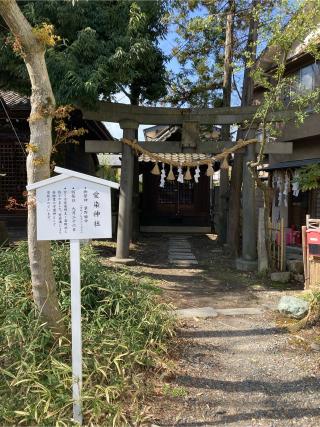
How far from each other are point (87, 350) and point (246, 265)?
626 centimetres

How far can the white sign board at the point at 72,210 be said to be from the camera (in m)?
3.26

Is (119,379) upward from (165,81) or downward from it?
downward

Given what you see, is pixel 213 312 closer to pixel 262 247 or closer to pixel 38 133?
pixel 262 247

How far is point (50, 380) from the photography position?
3445mm

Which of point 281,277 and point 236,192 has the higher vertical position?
point 236,192

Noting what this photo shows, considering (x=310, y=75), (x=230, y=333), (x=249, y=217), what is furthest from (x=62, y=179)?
(x=310, y=75)

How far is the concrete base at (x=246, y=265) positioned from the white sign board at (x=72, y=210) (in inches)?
264

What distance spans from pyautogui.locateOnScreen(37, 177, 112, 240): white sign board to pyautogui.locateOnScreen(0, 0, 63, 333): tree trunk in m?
0.53

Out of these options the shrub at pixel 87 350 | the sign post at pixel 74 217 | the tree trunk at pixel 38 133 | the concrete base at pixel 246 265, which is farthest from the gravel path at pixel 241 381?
the concrete base at pixel 246 265

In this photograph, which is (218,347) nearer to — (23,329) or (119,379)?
(119,379)

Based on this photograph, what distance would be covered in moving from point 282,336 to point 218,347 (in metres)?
0.91

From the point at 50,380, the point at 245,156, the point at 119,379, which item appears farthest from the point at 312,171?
the point at 50,380

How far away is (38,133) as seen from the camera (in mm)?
3732

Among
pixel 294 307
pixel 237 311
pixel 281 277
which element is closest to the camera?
pixel 294 307
